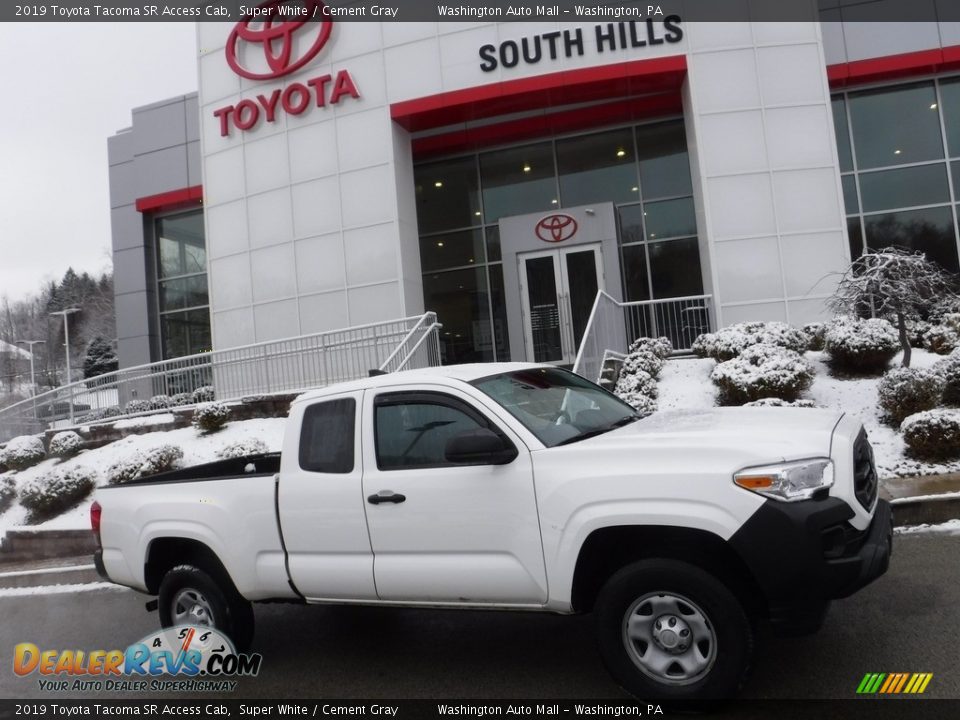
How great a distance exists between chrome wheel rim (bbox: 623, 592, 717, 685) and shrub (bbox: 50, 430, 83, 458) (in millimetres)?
13797

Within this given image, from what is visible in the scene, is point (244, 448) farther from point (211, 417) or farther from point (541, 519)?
point (541, 519)

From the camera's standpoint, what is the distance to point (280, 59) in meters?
18.1

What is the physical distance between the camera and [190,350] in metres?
23.8

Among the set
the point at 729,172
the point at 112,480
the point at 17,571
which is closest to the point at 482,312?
the point at 729,172

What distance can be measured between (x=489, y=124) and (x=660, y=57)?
14.8ft

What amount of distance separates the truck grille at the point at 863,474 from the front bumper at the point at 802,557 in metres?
0.29

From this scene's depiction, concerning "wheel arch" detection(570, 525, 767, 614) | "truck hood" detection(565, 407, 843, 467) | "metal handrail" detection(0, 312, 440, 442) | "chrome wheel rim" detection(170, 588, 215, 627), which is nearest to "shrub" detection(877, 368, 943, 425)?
"truck hood" detection(565, 407, 843, 467)

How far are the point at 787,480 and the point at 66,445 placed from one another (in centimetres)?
1454

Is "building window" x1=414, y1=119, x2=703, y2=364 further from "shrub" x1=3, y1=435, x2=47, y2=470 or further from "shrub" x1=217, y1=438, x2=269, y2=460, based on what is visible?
"shrub" x1=3, y1=435, x2=47, y2=470

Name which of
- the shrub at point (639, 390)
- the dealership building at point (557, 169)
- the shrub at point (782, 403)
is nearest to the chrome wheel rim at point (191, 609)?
the shrub at point (782, 403)

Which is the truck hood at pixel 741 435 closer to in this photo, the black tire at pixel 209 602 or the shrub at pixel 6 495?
the black tire at pixel 209 602

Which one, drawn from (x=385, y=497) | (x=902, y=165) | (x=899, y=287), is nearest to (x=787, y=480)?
(x=385, y=497)

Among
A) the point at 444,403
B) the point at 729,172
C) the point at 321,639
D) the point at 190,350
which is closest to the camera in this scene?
the point at 444,403

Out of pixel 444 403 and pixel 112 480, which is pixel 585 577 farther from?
pixel 112 480
